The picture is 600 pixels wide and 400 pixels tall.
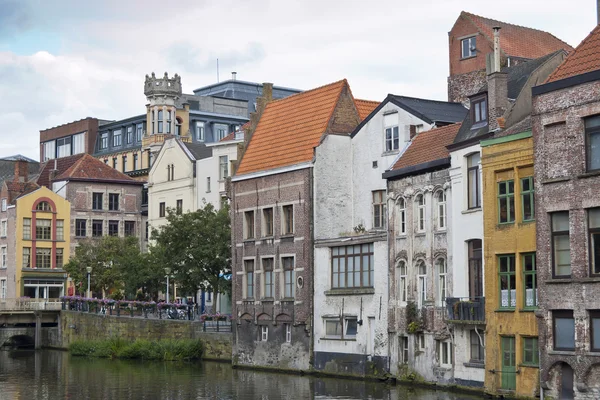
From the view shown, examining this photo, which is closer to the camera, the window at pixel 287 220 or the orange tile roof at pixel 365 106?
the window at pixel 287 220

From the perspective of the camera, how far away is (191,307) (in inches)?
2813

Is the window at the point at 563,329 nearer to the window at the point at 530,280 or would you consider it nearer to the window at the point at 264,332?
the window at the point at 530,280

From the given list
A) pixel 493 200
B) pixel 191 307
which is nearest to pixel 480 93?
pixel 493 200

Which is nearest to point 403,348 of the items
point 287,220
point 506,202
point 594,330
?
point 506,202

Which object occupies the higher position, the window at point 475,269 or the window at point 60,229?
Result: the window at point 60,229

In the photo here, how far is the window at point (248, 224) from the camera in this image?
61.0m

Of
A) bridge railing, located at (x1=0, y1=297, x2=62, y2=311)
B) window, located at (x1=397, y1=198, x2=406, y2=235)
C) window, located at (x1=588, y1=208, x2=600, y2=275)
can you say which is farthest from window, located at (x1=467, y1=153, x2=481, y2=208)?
bridge railing, located at (x1=0, y1=297, x2=62, y2=311)

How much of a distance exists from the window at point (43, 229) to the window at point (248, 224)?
42.0 metres

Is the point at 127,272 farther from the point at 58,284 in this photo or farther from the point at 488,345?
the point at 488,345

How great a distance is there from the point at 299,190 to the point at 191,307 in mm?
17445

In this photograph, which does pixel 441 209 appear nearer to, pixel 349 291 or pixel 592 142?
pixel 349 291

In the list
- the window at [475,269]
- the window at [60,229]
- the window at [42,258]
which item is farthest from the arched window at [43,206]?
the window at [475,269]

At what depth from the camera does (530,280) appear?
40594 millimetres

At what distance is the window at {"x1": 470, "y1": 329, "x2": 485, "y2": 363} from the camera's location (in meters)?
43.3
